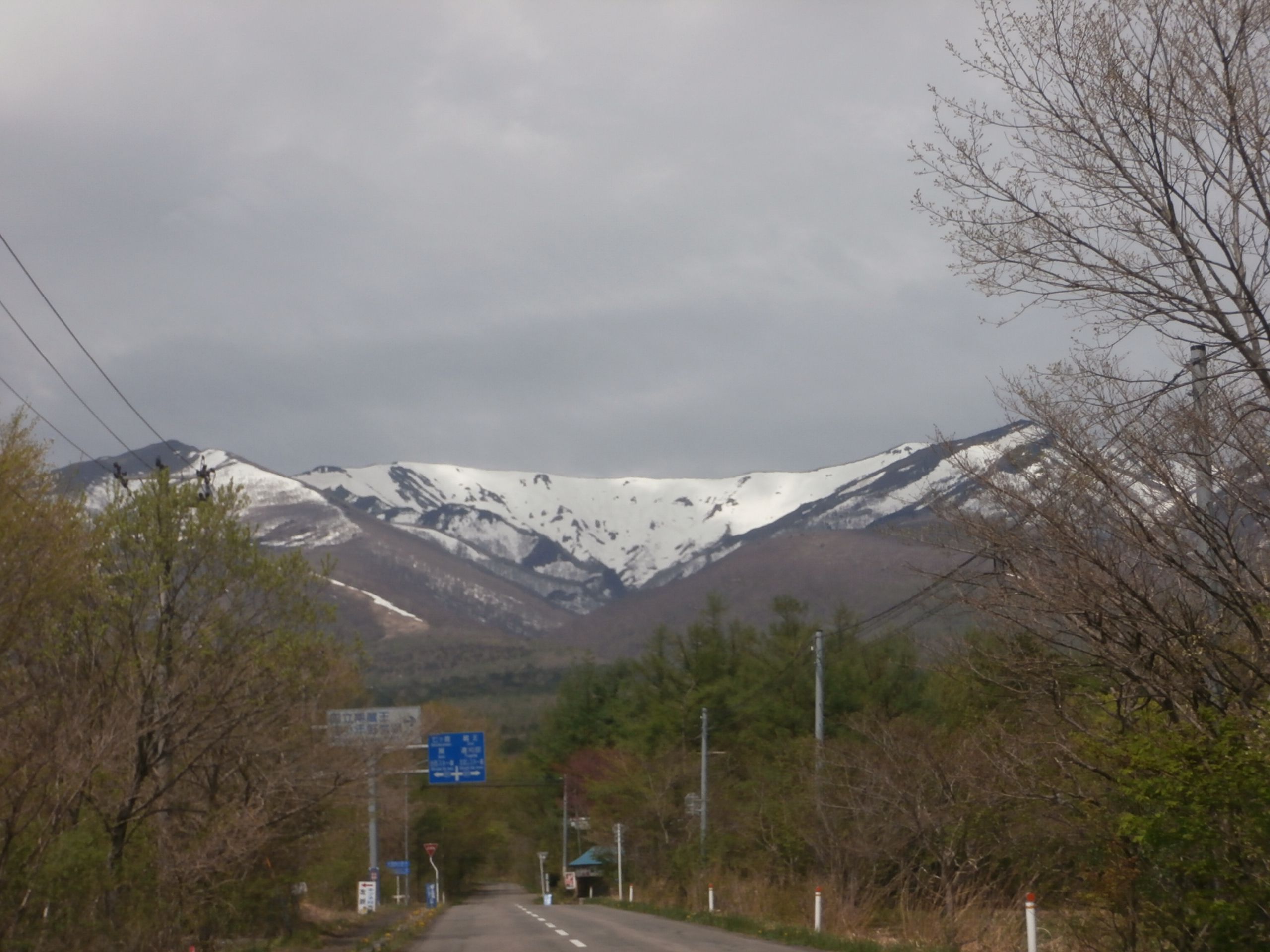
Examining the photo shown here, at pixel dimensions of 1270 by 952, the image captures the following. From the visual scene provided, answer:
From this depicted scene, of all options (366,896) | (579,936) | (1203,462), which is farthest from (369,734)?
(366,896)

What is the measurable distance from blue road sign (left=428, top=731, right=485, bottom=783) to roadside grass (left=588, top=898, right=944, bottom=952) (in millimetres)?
14372

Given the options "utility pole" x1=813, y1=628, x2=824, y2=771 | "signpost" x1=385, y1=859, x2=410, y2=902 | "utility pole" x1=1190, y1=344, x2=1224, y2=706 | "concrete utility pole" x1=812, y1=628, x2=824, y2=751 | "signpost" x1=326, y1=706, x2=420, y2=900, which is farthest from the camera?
"signpost" x1=385, y1=859, x2=410, y2=902

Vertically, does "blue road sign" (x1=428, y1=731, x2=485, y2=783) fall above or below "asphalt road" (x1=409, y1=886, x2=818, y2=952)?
above

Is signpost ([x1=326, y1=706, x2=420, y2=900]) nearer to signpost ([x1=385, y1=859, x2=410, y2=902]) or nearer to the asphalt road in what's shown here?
the asphalt road

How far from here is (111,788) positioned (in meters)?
15.3

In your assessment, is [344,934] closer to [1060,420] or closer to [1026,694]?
[1026,694]

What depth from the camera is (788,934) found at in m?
23.2

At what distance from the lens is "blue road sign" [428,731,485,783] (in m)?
50.9

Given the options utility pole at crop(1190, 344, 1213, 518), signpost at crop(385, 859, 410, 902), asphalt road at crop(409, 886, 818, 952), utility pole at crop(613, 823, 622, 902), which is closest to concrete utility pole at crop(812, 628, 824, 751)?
asphalt road at crop(409, 886, 818, 952)

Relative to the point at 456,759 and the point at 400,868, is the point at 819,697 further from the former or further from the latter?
the point at 400,868

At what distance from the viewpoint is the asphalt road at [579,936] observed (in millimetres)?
21500

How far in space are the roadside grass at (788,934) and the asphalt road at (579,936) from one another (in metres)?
0.41

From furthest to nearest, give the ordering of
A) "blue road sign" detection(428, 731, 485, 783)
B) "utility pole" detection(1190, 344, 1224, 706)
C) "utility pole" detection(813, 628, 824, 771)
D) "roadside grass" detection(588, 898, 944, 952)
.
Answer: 1. "blue road sign" detection(428, 731, 485, 783)
2. "utility pole" detection(813, 628, 824, 771)
3. "roadside grass" detection(588, 898, 944, 952)
4. "utility pole" detection(1190, 344, 1224, 706)

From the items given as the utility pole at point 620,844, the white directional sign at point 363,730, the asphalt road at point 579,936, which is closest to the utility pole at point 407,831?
the utility pole at point 620,844
